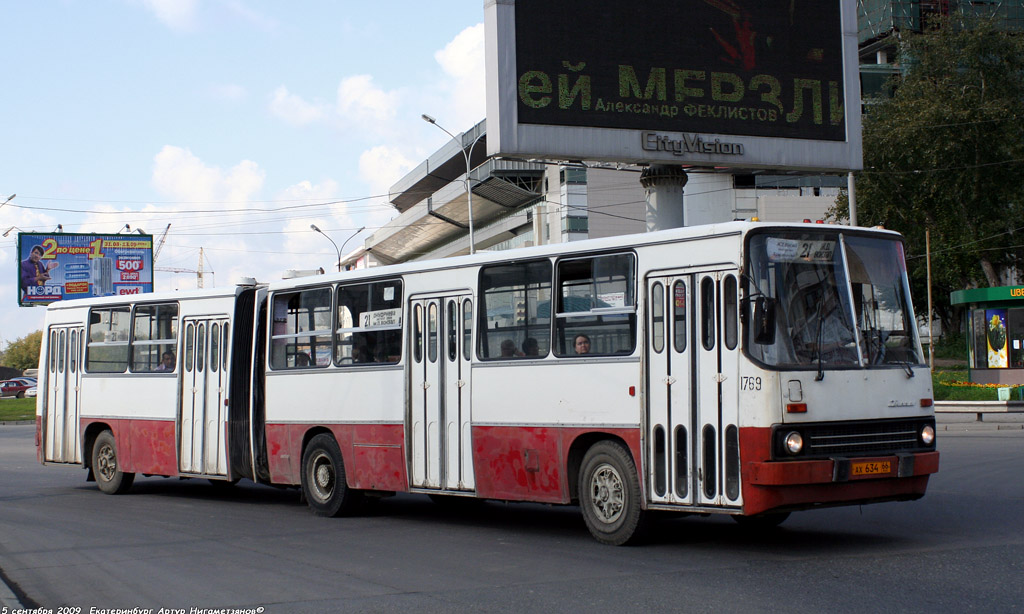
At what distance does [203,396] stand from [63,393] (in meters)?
4.09

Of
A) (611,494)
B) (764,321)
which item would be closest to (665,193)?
(611,494)

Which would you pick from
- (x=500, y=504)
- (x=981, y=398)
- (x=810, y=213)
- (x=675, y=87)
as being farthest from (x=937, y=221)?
(x=500, y=504)

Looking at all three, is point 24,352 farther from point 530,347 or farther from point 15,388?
point 530,347

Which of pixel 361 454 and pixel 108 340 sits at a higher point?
pixel 108 340

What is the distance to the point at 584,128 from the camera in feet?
74.7

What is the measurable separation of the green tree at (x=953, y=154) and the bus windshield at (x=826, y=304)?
4348 centimetres

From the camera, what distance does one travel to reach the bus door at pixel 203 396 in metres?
16.2

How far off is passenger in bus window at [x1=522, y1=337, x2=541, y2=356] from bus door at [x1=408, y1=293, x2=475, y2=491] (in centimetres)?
87

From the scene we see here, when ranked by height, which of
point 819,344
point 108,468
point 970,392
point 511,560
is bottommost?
point 511,560

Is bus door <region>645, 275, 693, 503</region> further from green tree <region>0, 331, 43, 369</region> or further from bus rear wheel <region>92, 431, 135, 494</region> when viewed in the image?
green tree <region>0, 331, 43, 369</region>

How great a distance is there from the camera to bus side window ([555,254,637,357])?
35.2ft

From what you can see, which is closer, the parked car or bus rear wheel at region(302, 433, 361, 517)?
bus rear wheel at region(302, 433, 361, 517)

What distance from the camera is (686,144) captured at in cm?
2389

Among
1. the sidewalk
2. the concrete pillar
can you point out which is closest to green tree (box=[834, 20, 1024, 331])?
the sidewalk
